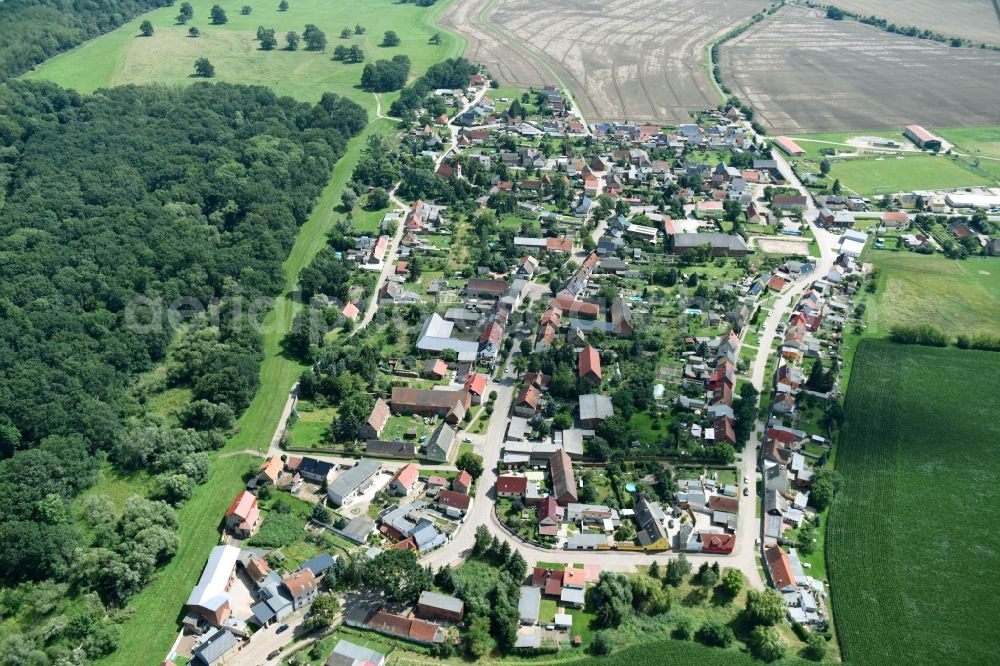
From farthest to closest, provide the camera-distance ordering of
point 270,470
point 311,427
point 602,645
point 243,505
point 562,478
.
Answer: point 311,427 → point 270,470 → point 562,478 → point 243,505 → point 602,645

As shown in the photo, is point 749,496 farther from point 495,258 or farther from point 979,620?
point 495,258

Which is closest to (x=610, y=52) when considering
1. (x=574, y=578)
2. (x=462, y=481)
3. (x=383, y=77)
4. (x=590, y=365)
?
(x=383, y=77)

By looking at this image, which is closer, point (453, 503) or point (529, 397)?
point (453, 503)

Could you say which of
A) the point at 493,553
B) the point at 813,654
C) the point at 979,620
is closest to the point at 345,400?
the point at 493,553

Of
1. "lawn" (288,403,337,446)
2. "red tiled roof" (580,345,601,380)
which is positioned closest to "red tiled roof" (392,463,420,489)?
"lawn" (288,403,337,446)

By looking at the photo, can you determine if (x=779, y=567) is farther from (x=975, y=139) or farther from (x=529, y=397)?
(x=975, y=139)

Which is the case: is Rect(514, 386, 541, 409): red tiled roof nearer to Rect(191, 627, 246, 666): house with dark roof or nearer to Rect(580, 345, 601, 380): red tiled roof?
Rect(580, 345, 601, 380): red tiled roof
